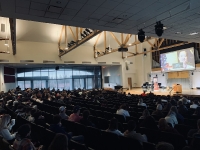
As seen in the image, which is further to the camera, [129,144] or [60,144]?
[129,144]

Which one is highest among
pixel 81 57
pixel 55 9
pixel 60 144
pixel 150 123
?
pixel 81 57

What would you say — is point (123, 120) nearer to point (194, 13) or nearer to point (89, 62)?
point (194, 13)

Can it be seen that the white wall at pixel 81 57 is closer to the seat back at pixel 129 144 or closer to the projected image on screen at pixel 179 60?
→ the projected image on screen at pixel 179 60

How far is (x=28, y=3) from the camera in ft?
15.5

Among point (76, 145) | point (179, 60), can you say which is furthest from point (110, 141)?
point (179, 60)

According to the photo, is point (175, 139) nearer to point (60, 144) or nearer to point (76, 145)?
point (76, 145)

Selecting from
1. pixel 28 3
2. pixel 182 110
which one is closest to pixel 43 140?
pixel 28 3

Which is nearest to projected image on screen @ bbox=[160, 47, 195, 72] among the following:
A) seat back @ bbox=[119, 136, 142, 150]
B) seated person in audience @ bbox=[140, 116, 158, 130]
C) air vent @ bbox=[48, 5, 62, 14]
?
seated person in audience @ bbox=[140, 116, 158, 130]

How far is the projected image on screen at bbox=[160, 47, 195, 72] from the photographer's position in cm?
1636

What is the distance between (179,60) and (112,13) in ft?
46.8

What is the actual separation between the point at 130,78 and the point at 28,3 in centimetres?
2079

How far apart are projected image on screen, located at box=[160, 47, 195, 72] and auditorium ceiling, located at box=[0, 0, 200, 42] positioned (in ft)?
30.9

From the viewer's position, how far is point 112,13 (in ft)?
19.1

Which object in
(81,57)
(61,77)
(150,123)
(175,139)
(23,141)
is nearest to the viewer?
(23,141)
